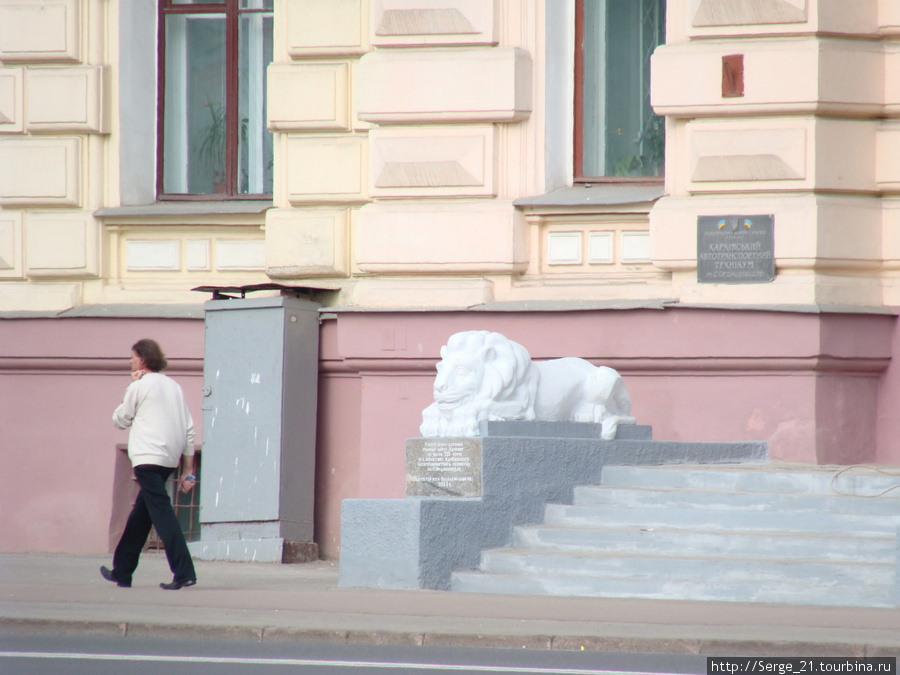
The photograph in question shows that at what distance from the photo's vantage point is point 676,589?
893 centimetres

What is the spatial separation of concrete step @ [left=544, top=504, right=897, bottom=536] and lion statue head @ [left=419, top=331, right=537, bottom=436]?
0.73 metres

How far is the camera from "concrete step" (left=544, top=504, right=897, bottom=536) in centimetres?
924

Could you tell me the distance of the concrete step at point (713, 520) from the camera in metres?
9.24

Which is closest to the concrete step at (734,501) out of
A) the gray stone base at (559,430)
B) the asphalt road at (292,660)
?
the gray stone base at (559,430)

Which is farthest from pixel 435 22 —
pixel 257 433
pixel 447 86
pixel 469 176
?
pixel 257 433

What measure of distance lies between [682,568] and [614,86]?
507cm

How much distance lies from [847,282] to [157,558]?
564cm

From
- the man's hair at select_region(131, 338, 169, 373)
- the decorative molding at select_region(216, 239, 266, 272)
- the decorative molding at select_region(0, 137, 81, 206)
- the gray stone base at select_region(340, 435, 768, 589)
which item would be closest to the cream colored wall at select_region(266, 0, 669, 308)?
the decorative molding at select_region(216, 239, 266, 272)

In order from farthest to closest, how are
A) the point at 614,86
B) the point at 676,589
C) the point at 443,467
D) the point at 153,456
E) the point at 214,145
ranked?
1. the point at 214,145
2. the point at 614,86
3. the point at 443,467
4. the point at 153,456
5. the point at 676,589

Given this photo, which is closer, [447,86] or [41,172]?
[447,86]

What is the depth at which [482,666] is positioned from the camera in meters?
6.64

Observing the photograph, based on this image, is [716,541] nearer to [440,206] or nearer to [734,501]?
[734,501]

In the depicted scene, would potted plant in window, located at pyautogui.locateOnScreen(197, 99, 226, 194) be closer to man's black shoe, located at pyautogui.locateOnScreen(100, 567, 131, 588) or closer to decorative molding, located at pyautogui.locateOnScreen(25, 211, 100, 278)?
decorative molding, located at pyautogui.locateOnScreen(25, 211, 100, 278)

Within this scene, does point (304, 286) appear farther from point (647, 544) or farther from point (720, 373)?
point (647, 544)
